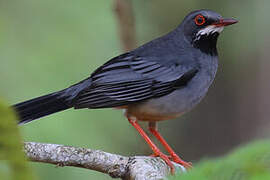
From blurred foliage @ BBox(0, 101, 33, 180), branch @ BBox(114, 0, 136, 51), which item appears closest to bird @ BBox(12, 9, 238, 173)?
branch @ BBox(114, 0, 136, 51)

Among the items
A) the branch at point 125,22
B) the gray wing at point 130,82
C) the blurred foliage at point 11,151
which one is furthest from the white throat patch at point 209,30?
the blurred foliage at point 11,151

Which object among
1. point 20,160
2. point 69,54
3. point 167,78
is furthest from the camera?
point 69,54

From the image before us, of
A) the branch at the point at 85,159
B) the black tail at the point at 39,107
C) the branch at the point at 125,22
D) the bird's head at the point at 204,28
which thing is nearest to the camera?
the branch at the point at 85,159

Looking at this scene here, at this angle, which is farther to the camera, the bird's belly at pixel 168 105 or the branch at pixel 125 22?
the branch at pixel 125 22

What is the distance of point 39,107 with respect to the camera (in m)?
5.11

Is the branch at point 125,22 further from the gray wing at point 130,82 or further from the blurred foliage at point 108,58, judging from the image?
the blurred foliage at point 108,58

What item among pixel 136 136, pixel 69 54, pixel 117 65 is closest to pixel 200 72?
pixel 117 65

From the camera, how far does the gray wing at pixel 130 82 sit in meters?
5.05

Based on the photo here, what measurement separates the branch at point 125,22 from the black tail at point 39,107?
57.5 inches

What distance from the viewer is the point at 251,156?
1.44 meters

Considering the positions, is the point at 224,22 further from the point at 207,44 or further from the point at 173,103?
the point at 173,103

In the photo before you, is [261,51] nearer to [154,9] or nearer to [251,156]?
[154,9]

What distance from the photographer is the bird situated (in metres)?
5.09

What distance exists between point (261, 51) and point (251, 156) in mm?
7916
